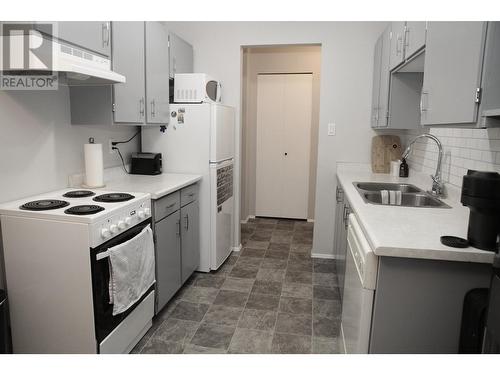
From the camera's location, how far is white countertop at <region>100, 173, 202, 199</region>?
2.43 m

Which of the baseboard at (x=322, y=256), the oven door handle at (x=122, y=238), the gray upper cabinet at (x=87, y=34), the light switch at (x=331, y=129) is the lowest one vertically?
the baseboard at (x=322, y=256)

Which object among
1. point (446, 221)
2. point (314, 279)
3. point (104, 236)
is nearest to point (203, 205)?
point (314, 279)

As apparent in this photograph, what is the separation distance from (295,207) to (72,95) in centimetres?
346

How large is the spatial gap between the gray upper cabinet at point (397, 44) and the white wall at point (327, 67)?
76 centimetres

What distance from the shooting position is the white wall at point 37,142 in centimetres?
194

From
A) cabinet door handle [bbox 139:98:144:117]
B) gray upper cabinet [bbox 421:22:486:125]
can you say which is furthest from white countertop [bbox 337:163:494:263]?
cabinet door handle [bbox 139:98:144:117]

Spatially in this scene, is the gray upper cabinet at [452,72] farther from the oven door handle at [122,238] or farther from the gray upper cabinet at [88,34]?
the gray upper cabinet at [88,34]

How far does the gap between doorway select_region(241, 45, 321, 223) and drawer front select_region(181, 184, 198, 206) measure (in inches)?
66.3

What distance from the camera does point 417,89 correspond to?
283 cm

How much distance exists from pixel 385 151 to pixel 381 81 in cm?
75

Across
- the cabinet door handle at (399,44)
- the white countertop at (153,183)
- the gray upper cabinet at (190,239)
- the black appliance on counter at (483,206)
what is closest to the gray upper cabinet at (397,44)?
the cabinet door handle at (399,44)

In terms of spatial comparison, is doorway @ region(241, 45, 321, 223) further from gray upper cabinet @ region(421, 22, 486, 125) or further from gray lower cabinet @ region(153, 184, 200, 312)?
gray upper cabinet @ region(421, 22, 486, 125)

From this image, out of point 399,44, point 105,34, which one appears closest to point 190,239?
point 105,34

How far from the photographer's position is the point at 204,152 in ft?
10.2
